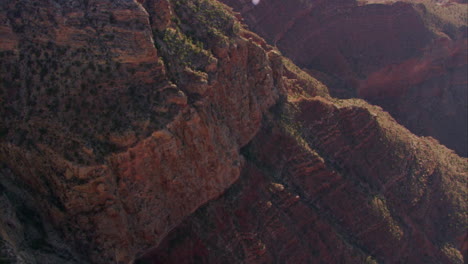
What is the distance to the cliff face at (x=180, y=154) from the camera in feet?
85.7

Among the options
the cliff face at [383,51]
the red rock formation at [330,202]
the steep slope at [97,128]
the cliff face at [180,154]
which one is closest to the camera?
the steep slope at [97,128]

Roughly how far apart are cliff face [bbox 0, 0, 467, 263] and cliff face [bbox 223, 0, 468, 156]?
1849cm

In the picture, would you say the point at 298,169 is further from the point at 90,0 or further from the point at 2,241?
the point at 2,241

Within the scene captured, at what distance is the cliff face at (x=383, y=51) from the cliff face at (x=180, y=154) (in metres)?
18.5

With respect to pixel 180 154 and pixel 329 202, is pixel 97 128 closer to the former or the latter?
pixel 180 154

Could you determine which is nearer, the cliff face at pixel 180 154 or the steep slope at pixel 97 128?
the steep slope at pixel 97 128

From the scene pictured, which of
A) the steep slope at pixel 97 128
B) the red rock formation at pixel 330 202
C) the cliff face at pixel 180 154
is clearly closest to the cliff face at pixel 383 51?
the red rock formation at pixel 330 202

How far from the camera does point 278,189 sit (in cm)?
3803

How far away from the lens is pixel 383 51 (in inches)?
2680

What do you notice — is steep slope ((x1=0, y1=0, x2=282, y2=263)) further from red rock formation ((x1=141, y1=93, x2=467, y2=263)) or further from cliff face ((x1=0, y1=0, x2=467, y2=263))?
red rock formation ((x1=141, y1=93, x2=467, y2=263))

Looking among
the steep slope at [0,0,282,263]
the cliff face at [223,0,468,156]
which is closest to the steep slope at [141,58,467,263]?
the steep slope at [0,0,282,263]

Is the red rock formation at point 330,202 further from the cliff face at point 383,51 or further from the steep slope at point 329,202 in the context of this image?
the cliff face at point 383,51

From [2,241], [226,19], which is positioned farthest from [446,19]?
[2,241]

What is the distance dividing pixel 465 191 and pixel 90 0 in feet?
154
